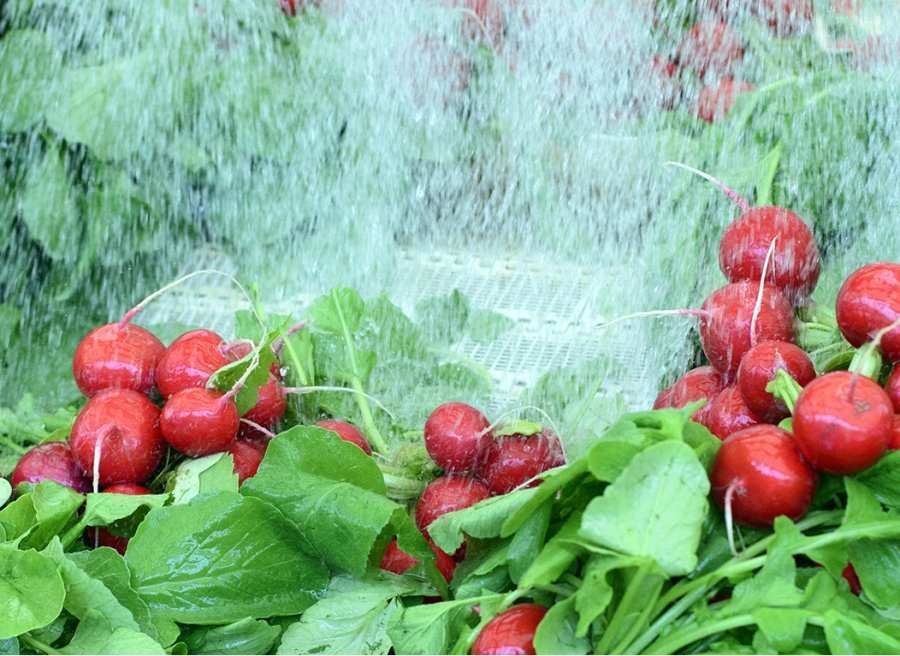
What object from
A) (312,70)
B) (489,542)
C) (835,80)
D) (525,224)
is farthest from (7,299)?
(835,80)

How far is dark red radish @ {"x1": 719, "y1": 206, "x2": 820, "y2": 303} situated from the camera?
1.19 meters

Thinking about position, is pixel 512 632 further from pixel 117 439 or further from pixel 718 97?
pixel 718 97

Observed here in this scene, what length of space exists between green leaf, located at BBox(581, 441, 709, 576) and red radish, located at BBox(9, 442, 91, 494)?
0.62 m

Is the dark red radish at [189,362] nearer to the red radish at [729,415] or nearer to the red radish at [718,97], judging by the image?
the red radish at [729,415]

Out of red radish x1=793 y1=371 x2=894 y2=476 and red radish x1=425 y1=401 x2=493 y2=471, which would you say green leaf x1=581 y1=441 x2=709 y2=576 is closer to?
red radish x1=793 y1=371 x2=894 y2=476

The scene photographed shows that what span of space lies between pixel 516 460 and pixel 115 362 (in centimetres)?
46

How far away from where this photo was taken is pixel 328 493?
1034 millimetres

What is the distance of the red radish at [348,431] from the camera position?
3.97 ft

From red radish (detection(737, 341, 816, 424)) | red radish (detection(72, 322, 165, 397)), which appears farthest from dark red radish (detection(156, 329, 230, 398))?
red radish (detection(737, 341, 816, 424))

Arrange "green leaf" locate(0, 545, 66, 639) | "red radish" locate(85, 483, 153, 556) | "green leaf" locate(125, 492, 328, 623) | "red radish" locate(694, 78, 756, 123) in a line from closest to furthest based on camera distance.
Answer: "green leaf" locate(0, 545, 66, 639) → "green leaf" locate(125, 492, 328, 623) → "red radish" locate(85, 483, 153, 556) → "red radish" locate(694, 78, 756, 123)

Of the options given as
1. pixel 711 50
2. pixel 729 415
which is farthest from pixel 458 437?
pixel 711 50

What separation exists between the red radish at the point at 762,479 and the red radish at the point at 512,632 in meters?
0.18

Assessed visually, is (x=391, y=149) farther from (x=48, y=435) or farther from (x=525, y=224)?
(x=48, y=435)

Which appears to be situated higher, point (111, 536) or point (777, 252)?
point (777, 252)
